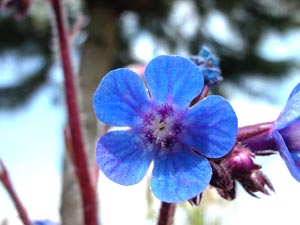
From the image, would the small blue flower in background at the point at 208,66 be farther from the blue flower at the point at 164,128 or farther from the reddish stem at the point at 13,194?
the reddish stem at the point at 13,194

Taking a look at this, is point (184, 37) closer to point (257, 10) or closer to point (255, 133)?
point (257, 10)

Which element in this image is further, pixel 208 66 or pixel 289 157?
pixel 208 66

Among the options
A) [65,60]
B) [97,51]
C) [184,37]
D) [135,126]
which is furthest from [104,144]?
[184,37]

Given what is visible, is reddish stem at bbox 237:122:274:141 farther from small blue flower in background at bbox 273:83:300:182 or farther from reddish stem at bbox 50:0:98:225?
reddish stem at bbox 50:0:98:225

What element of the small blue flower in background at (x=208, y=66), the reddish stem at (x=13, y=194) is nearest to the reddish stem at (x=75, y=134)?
the reddish stem at (x=13, y=194)

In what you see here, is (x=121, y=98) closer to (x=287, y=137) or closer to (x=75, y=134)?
(x=287, y=137)

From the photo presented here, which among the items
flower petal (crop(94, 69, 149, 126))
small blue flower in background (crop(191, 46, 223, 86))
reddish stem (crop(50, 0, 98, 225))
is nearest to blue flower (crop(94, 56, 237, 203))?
flower petal (crop(94, 69, 149, 126))

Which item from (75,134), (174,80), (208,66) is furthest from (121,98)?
(75,134)

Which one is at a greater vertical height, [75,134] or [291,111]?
[291,111]
